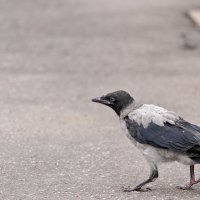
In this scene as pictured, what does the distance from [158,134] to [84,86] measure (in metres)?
6.75

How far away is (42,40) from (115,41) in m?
1.91

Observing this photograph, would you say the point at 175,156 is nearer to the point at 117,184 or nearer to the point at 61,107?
the point at 117,184

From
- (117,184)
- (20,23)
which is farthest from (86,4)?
(117,184)

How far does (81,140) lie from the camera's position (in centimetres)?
988

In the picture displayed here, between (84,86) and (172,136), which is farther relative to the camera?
(84,86)

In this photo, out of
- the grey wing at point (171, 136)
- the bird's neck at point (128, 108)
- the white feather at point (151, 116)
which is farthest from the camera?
the bird's neck at point (128, 108)

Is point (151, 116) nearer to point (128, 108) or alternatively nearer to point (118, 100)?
point (128, 108)

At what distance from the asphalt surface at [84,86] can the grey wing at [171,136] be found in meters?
0.49

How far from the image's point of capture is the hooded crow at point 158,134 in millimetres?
7086

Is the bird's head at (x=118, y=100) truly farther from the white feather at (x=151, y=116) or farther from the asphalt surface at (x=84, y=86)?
the asphalt surface at (x=84, y=86)

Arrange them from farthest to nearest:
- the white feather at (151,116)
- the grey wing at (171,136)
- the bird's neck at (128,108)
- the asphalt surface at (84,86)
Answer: the asphalt surface at (84,86)
the bird's neck at (128,108)
the white feather at (151,116)
the grey wing at (171,136)

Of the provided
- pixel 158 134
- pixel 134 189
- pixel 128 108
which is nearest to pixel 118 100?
pixel 128 108

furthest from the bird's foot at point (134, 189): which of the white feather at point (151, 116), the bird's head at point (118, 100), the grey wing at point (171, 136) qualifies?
the bird's head at point (118, 100)

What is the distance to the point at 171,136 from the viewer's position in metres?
7.14
